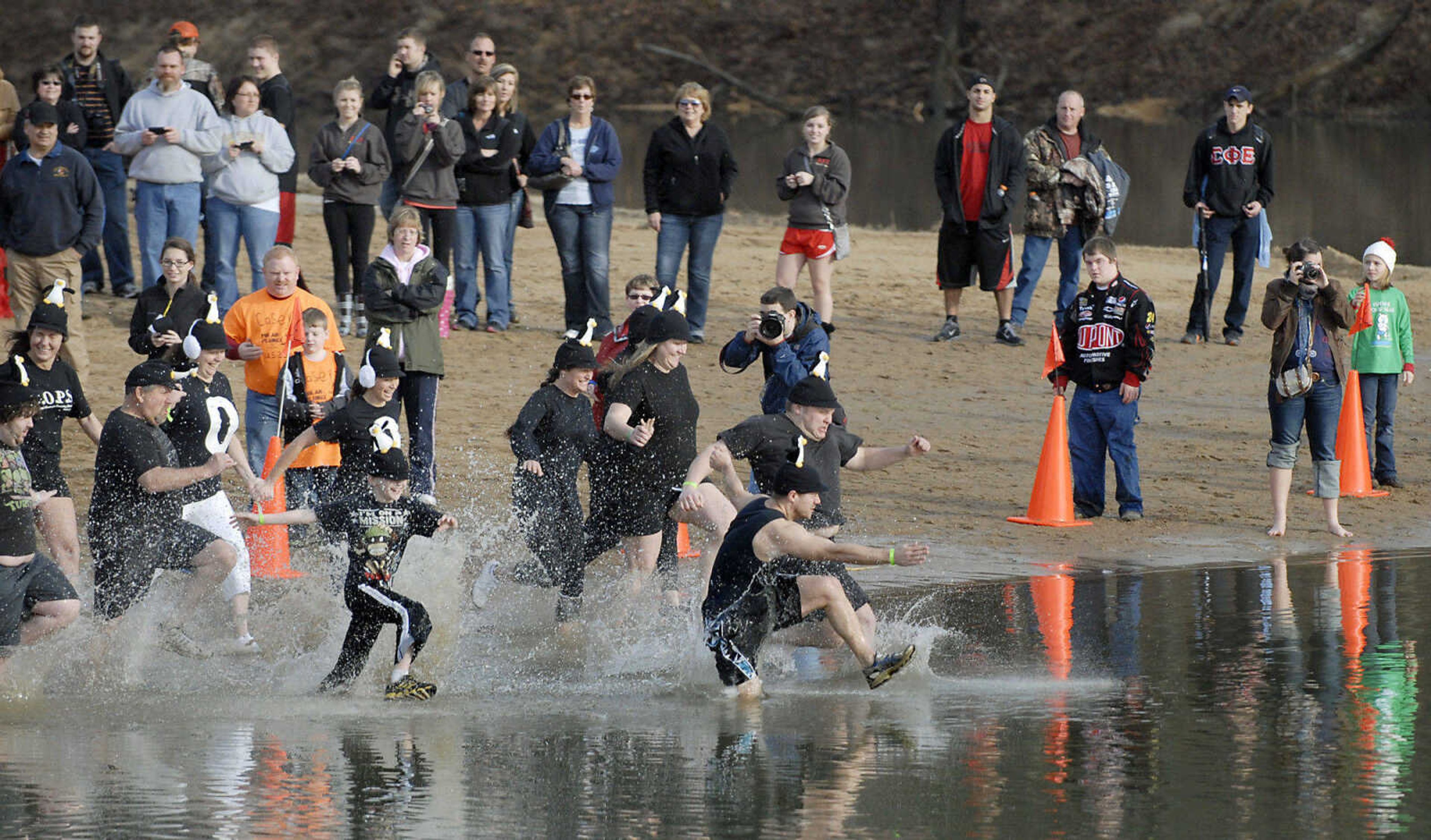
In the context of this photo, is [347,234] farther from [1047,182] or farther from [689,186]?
[1047,182]

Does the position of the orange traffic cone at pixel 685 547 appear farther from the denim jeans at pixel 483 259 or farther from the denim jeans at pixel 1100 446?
the denim jeans at pixel 483 259

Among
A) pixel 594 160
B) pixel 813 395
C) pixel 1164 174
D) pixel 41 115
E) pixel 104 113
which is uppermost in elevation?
pixel 1164 174

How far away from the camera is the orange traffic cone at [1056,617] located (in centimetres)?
939

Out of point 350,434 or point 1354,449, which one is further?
point 1354,449

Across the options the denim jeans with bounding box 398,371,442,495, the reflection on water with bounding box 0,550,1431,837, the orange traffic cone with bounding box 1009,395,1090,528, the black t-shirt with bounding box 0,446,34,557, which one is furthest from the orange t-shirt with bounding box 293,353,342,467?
the orange traffic cone with bounding box 1009,395,1090,528

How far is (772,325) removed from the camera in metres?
10.8

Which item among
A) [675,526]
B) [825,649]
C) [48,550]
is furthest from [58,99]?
[825,649]

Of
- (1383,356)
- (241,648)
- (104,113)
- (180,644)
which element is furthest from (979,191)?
(180,644)

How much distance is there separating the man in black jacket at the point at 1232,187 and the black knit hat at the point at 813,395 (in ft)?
28.9

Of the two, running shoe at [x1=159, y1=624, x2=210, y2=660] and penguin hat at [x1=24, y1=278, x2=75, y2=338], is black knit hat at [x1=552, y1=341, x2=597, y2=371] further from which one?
penguin hat at [x1=24, y1=278, x2=75, y2=338]

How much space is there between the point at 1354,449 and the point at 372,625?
290 inches

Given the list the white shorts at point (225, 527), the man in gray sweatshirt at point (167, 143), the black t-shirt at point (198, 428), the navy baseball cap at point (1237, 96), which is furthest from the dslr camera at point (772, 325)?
the navy baseball cap at point (1237, 96)

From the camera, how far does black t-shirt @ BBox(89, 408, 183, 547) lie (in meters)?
9.29

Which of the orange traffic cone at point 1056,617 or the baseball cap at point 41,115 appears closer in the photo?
the orange traffic cone at point 1056,617
